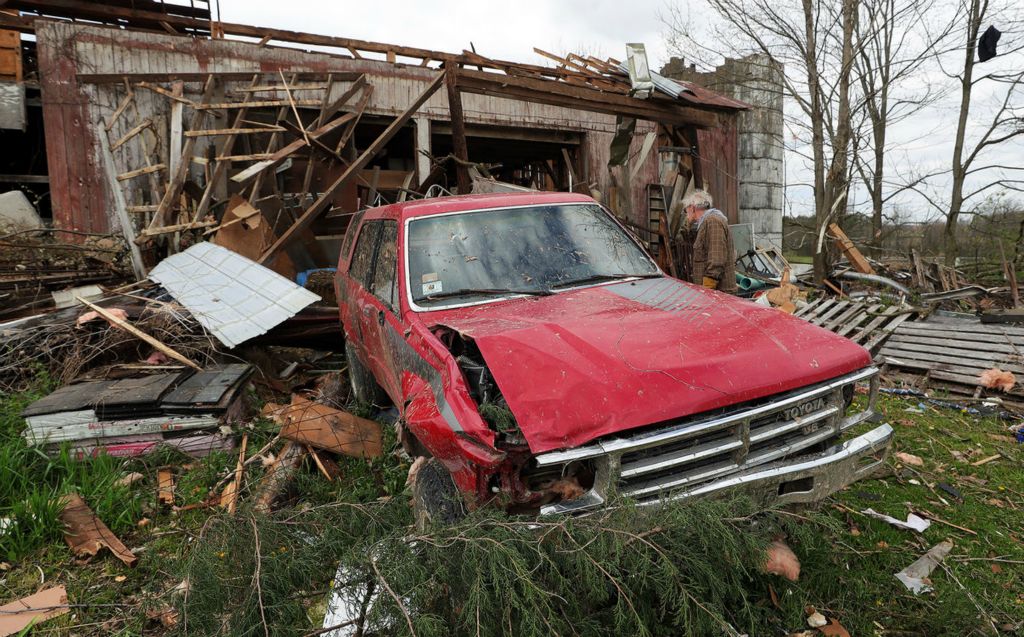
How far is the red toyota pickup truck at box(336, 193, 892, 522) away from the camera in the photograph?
7.51 ft

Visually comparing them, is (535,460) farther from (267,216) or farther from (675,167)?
(675,167)

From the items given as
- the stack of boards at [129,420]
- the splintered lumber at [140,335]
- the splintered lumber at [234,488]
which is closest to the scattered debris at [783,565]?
the splintered lumber at [234,488]

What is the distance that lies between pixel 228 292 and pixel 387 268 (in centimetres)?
283

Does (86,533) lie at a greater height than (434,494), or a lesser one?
lesser

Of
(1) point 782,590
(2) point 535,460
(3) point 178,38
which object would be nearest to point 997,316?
(1) point 782,590

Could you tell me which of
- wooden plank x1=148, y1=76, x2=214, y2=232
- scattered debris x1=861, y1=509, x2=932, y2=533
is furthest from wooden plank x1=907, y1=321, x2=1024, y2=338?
wooden plank x1=148, y1=76, x2=214, y2=232

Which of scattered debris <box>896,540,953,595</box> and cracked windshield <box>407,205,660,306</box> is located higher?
cracked windshield <box>407,205,660,306</box>

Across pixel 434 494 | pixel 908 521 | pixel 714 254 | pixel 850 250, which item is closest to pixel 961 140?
pixel 850 250

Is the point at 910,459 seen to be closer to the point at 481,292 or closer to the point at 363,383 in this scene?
the point at 481,292

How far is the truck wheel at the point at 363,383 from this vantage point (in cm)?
500

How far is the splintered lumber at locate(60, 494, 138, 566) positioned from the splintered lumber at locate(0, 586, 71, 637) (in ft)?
1.10

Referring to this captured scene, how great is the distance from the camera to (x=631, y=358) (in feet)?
8.27

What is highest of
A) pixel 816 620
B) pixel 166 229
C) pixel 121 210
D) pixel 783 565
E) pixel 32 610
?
pixel 121 210

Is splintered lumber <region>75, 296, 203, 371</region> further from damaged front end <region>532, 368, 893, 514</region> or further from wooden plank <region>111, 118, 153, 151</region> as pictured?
damaged front end <region>532, 368, 893, 514</region>
